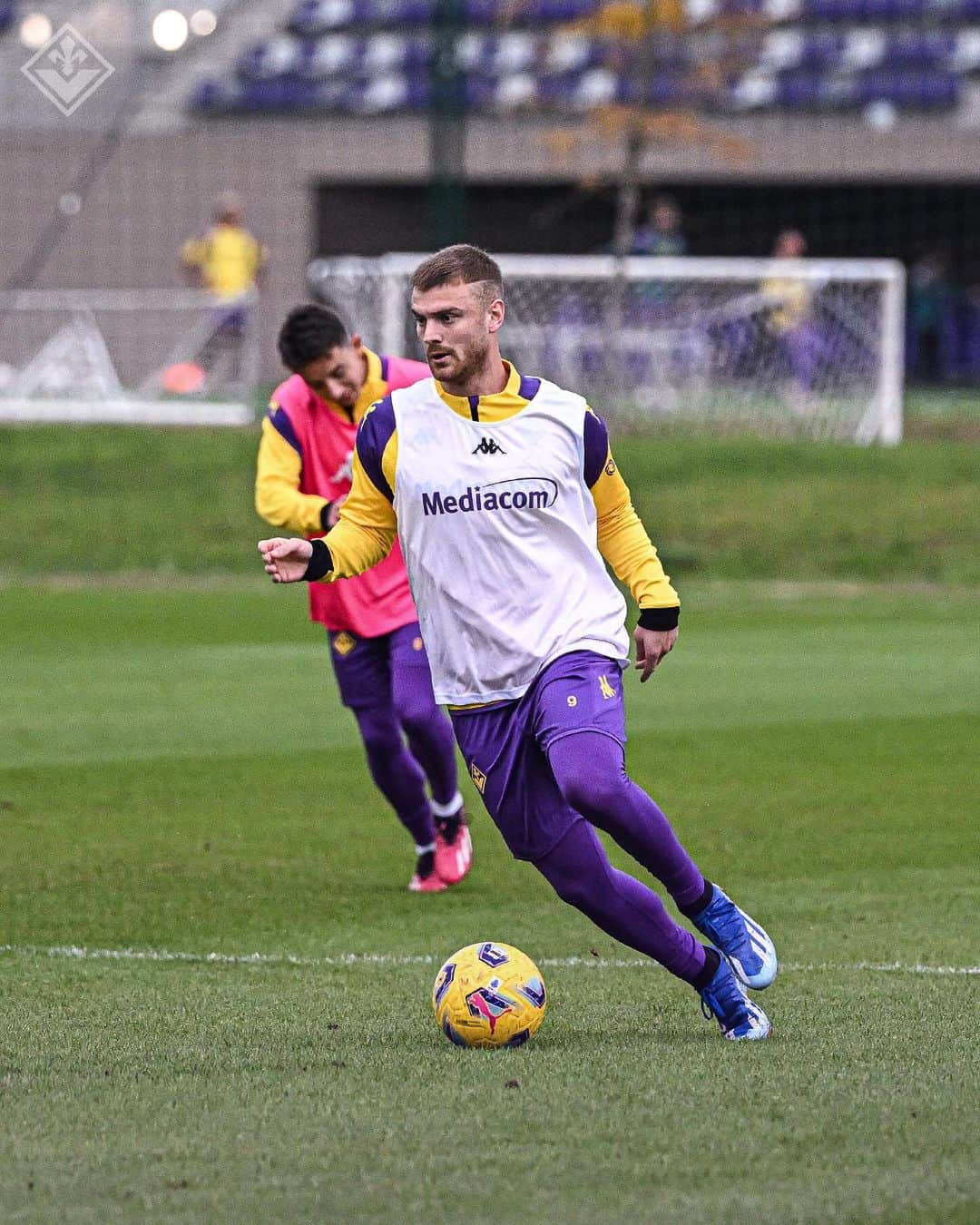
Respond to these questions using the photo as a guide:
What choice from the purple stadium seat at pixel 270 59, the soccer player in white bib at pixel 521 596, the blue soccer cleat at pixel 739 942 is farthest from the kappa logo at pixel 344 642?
the purple stadium seat at pixel 270 59

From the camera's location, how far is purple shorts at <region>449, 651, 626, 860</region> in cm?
554

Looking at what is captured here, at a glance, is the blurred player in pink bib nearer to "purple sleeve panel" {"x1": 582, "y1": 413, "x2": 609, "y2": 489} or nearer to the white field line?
the white field line

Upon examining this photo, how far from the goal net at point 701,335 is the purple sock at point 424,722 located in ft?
51.0

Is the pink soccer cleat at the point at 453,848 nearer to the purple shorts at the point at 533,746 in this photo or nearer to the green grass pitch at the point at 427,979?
the green grass pitch at the point at 427,979

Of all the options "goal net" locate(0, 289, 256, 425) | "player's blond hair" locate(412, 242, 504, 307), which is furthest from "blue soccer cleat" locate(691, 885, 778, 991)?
"goal net" locate(0, 289, 256, 425)

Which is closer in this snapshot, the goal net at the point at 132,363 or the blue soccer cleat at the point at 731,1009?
the blue soccer cleat at the point at 731,1009

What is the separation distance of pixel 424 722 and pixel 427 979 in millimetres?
1717

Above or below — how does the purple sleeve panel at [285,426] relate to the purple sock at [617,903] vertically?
above

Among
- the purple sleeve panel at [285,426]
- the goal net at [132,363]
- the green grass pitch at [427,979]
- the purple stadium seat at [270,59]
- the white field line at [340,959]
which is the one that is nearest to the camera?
the green grass pitch at [427,979]

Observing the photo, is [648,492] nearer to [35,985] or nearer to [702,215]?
[702,215]

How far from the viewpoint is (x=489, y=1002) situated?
552 cm

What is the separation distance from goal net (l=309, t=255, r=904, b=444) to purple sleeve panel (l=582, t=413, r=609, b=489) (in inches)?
713

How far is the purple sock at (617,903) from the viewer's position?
5547 mm

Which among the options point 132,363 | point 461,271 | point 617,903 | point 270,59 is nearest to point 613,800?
point 617,903
